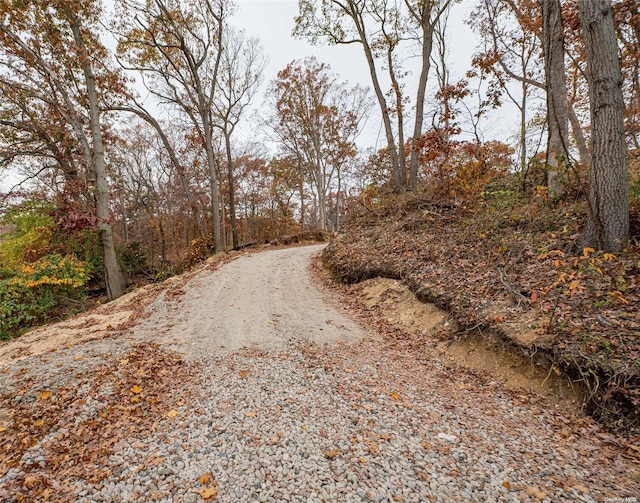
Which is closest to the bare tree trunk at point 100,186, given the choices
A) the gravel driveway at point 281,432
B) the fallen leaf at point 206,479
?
the gravel driveway at point 281,432

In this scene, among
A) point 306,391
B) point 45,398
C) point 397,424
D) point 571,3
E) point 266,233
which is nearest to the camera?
point 397,424

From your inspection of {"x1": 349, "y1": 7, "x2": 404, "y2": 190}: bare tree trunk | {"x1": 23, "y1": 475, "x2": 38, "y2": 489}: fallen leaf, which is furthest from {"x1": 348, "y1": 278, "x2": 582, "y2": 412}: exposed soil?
{"x1": 349, "y1": 7, "x2": 404, "y2": 190}: bare tree trunk

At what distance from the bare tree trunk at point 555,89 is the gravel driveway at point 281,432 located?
16.2 ft

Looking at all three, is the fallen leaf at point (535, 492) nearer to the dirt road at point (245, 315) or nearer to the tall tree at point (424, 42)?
the dirt road at point (245, 315)

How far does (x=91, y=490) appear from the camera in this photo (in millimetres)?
2129

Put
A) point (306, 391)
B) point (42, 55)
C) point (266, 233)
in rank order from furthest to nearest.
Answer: point (266, 233) < point (42, 55) < point (306, 391)

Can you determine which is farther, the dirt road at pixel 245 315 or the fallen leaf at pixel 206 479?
the dirt road at pixel 245 315

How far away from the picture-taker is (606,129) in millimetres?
4125

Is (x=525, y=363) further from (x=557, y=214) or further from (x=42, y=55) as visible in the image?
(x=42, y=55)

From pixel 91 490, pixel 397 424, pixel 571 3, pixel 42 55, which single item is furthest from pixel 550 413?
pixel 42 55

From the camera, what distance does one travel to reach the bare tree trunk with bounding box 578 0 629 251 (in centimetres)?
403

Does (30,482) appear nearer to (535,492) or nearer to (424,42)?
(535,492)

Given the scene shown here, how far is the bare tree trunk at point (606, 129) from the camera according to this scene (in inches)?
159

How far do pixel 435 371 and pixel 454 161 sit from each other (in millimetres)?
6788
